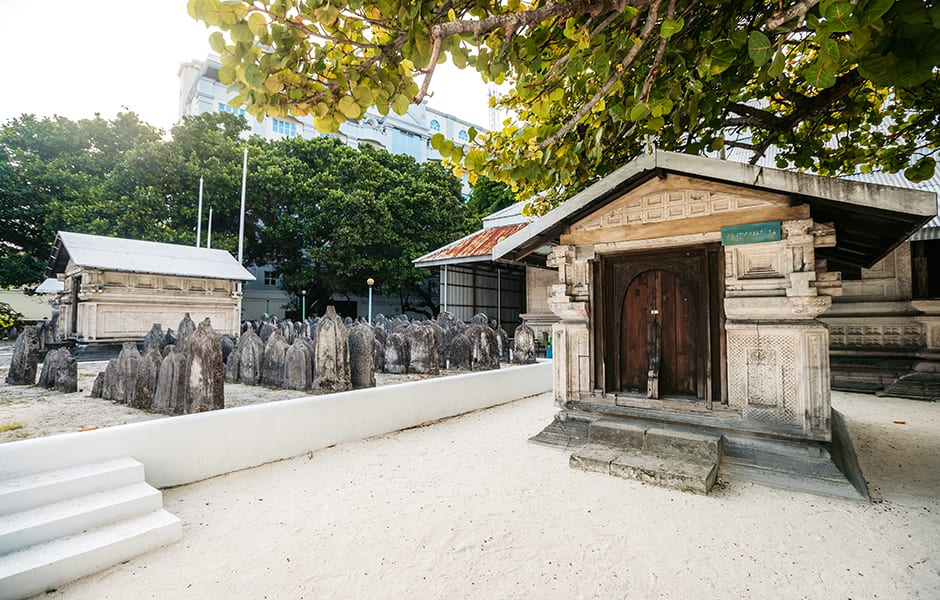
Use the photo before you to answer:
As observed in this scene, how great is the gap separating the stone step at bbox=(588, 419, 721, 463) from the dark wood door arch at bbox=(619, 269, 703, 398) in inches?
→ 17.4

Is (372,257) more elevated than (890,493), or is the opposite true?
(372,257)

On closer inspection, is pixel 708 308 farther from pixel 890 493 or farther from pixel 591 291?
pixel 890 493

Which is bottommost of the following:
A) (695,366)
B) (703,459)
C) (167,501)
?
(167,501)

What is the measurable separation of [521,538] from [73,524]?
9.74 feet

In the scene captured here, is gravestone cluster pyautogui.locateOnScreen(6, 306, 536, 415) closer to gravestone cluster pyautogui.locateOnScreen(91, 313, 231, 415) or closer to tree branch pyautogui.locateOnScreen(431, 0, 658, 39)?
gravestone cluster pyautogui.locateOnScreen(91, 313, 231, 415)

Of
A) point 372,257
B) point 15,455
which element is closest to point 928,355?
point 15,455

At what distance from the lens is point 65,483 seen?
2906 mm

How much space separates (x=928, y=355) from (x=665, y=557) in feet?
29.6

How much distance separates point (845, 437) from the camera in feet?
15.6

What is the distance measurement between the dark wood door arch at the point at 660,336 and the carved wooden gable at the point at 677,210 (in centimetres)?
58

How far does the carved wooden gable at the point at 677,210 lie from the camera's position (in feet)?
13.2

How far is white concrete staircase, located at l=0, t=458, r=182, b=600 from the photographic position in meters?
2.35

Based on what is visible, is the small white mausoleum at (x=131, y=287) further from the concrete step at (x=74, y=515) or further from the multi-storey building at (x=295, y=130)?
the multi-storey building at (x=295, y=130)

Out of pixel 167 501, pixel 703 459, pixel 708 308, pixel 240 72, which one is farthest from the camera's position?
Result: pixel 708 308
